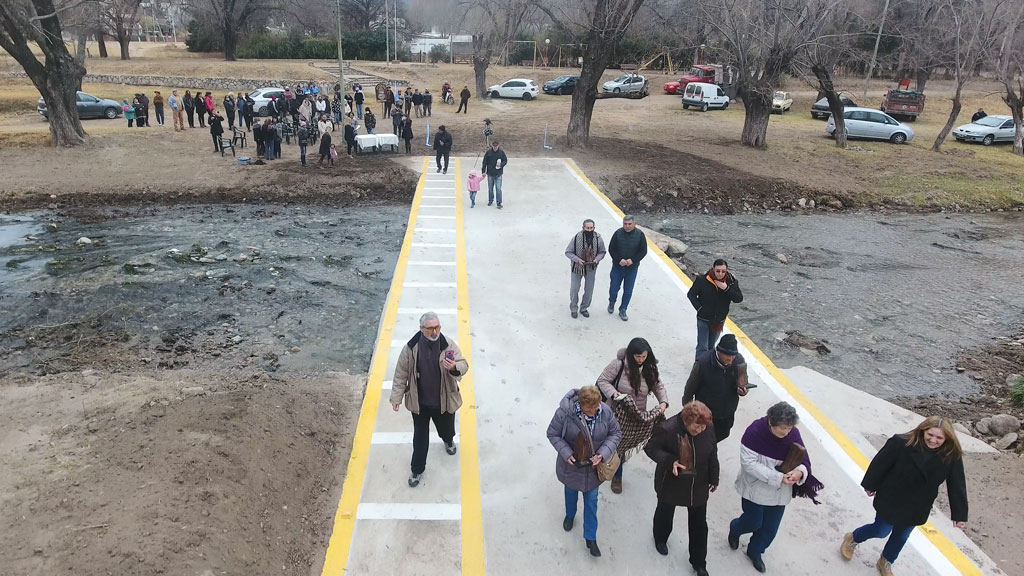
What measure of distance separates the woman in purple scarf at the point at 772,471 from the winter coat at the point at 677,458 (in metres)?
0.27

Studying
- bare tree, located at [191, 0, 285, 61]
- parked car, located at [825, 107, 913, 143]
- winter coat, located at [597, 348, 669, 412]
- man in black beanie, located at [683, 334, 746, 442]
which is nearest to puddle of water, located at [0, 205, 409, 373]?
winter coat, located at [597, 348, 669, 412]

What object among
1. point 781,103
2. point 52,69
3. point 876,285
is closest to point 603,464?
point 876,285

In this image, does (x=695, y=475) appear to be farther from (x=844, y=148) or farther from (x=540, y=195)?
(x=844, y=148)

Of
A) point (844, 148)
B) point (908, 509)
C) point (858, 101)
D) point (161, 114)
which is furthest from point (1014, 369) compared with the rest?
point (858, 101)

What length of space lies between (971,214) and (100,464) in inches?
869

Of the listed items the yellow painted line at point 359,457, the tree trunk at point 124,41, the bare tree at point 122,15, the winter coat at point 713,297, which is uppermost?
the bare tree at point 122,15

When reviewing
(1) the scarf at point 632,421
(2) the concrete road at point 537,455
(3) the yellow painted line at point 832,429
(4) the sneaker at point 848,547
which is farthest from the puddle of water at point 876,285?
(1) the scarf at point 632,421

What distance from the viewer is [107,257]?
39.2ft

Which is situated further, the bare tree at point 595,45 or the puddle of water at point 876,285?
the bare tree at point 595,45

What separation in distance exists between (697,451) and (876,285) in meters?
9.82

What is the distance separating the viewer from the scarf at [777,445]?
4.43 meters

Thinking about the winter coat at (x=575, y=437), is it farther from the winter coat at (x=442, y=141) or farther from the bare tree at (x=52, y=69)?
the bare tree at (x=52, y=69)

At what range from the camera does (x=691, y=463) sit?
4449 mm

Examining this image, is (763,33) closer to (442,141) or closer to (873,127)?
(873,127)
